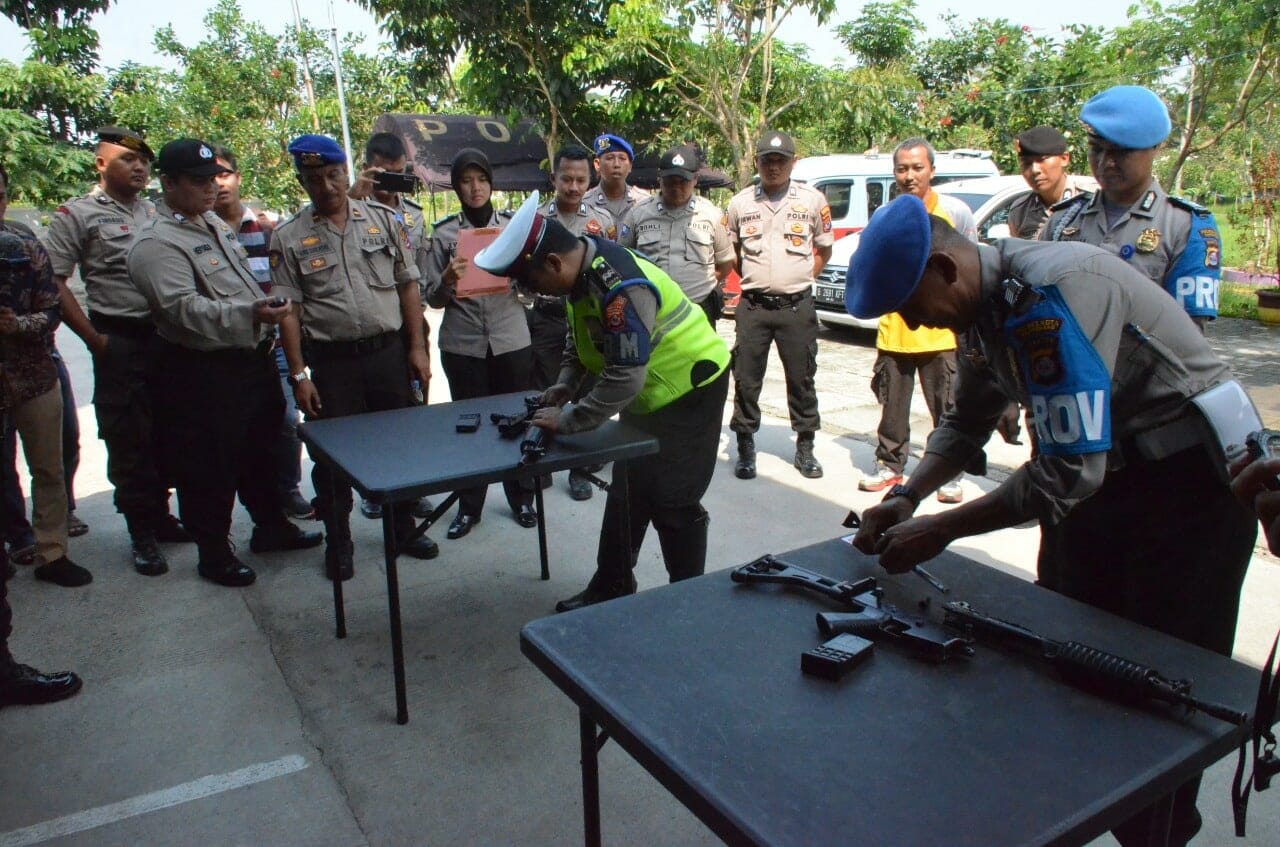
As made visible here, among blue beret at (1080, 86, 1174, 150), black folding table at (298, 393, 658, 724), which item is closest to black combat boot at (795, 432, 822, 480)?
black folding table at (298, 393, 658, 724)

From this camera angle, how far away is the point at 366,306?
3.62 m

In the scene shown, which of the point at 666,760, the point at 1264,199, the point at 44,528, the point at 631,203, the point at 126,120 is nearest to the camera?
the point at 666,760

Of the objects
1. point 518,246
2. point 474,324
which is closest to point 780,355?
point 474,324

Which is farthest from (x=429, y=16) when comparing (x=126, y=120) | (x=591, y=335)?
(x=591, y=335)

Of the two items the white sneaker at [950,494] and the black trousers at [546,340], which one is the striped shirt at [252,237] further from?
the white sneaker at [950,494]

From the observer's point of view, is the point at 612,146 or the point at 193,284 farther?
the point at 612,146

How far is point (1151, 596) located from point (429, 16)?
11.5 metres

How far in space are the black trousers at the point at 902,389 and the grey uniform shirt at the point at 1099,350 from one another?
269cm

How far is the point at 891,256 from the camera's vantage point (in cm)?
147

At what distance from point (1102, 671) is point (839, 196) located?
9.01 meters

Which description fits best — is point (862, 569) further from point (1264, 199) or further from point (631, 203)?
point (1264, 199)

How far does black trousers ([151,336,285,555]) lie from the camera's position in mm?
3498

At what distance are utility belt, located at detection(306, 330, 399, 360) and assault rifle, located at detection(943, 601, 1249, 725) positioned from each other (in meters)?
2.84

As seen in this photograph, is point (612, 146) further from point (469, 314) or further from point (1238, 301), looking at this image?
point (1238, 301)
